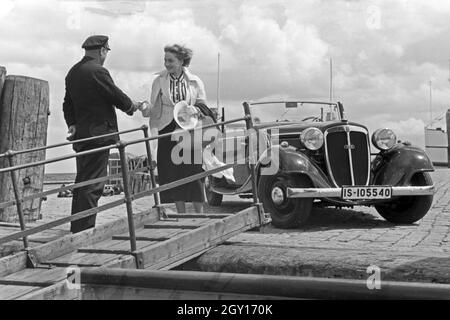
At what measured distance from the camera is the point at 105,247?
226 inches

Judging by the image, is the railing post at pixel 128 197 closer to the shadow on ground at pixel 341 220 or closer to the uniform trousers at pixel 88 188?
the uniform trousers at pixel 88 188

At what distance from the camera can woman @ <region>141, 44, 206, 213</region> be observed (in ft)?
22.4

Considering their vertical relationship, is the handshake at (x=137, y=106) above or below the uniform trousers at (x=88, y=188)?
above

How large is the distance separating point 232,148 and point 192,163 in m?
3.95

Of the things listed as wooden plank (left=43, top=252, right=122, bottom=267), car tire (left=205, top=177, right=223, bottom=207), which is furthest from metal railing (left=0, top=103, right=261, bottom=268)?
car tire (left=205, top=177, right=223, bottom=207)

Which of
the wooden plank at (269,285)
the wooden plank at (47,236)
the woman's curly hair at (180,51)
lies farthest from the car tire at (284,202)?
the wooden plank at (269,285)

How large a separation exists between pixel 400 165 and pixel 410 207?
55cm

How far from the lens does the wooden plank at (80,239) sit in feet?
18.5

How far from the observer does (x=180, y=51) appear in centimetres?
685

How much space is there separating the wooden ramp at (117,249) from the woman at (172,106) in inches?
9.9

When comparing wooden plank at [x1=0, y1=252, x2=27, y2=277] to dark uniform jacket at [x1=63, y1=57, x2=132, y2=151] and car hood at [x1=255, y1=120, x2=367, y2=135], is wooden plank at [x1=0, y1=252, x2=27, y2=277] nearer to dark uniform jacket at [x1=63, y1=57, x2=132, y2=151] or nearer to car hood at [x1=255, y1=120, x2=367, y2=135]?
dark uniform jacket at [x1=63, y1=57, x2=132, y2=151]
